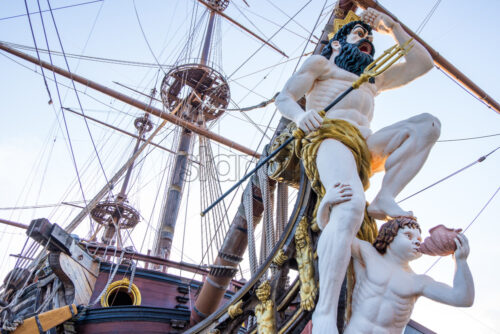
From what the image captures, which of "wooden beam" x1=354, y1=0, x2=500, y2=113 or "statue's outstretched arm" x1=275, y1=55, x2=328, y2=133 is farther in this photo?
"wooden beam" x1=354, y1=0, x2=500, y2=113

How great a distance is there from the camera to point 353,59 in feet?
7.22

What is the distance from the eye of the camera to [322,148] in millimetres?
1865

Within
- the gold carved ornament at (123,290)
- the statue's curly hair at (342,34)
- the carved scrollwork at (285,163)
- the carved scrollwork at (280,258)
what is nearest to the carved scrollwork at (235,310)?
the carved scrollwork at (280,258)

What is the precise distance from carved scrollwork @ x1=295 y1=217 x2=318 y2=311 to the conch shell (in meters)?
0.41

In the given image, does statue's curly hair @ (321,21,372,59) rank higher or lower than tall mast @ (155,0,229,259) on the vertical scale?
lower

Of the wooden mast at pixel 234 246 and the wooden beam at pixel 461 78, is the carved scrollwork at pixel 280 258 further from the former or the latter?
the wooden beam at pixel 461 78

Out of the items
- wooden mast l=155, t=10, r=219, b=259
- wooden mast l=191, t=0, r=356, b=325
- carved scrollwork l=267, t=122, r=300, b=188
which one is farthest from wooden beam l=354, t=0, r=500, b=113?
wooden mast l=155, t=10, r=219, b=259

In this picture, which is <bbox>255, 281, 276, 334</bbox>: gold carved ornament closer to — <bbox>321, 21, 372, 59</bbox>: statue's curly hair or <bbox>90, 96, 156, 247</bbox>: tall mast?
<bbox>321, 21, 372, 59</bbox>: statue's curly hair

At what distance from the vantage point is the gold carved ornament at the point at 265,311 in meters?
1.73

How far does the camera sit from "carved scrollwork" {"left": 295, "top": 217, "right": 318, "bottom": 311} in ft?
5.37

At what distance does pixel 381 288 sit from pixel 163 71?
1278 cm

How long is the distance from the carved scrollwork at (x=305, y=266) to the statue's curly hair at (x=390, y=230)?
0.27m

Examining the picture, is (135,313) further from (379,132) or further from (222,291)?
(379,132)

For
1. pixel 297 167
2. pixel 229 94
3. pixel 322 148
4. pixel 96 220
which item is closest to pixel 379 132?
pixel 322 148
